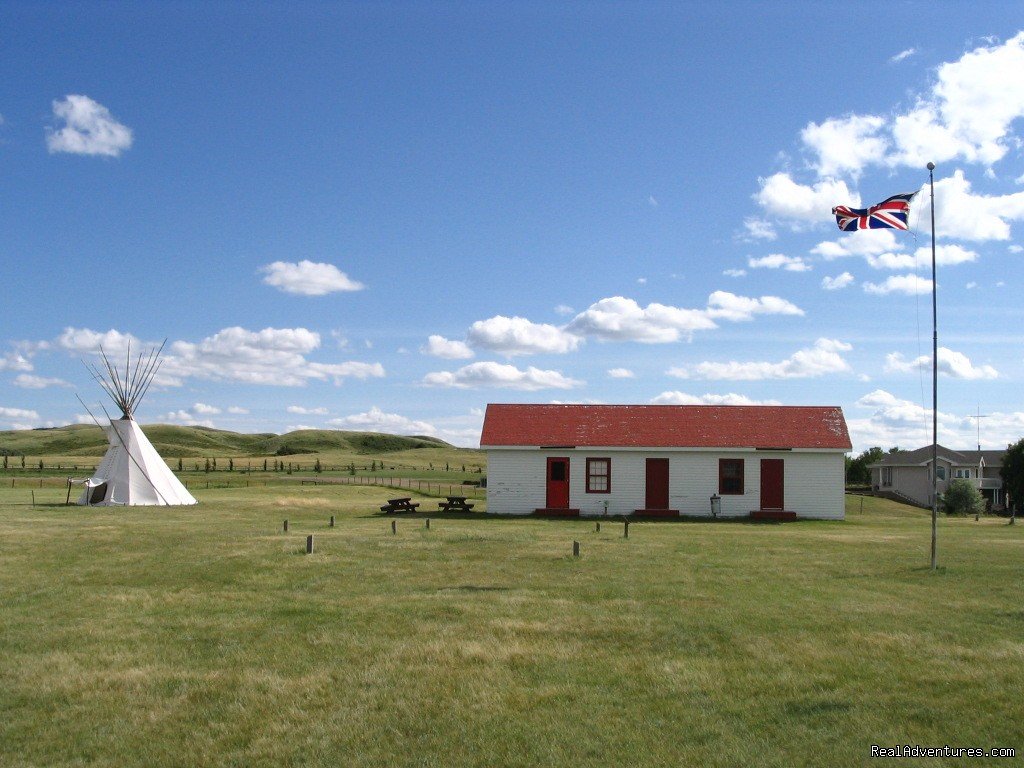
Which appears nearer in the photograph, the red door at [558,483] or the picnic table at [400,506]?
the picnic table at [400,506]

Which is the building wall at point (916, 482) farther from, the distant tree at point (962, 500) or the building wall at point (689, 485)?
the building wall at point (689, 485)

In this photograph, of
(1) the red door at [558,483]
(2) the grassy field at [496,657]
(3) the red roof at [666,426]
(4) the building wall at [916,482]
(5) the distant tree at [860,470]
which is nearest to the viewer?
(2) the grassy field at [496,657]

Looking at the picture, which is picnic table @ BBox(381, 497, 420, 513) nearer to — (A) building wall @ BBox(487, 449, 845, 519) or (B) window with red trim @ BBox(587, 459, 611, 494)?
(A) building wall @ BBox(487, 449, 845, 519)

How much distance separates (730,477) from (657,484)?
10.7 feet

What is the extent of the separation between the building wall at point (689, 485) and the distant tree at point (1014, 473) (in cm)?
4872

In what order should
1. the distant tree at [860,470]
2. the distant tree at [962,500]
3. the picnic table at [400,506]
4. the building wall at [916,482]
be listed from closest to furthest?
the picnic table at [400,506]
the distant tree at [962,500]
the building wall at [916,482]
the distant tree at [860,470]

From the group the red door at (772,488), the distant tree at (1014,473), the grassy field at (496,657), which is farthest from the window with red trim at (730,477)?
the distant tree at (1014,473)

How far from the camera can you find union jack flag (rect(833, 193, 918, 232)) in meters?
19.7

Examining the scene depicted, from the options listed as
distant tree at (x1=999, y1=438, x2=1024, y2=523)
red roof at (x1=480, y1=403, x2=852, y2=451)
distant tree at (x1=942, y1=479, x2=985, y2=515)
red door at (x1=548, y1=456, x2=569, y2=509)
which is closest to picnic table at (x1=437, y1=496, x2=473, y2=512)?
red roof at (x1=480, y1=403, x2=852, y2=451)

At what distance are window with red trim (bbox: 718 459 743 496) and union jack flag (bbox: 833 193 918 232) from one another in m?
19.4

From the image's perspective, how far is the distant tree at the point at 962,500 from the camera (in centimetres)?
6194

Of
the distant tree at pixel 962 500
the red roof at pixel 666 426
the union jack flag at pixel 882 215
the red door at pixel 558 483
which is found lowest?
the distant tree at pixel 962 500

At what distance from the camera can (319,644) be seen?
37.2 feet

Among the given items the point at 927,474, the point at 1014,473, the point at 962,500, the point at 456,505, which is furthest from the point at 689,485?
the point at 1014,473
